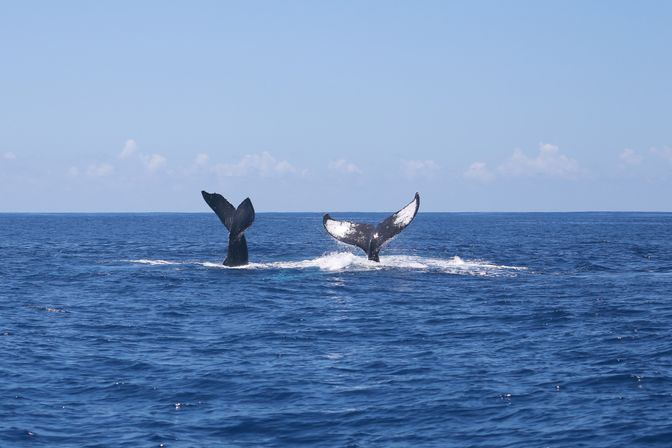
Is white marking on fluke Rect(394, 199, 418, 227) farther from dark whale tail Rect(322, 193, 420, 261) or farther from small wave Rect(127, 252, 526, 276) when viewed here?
small wave Rect(127, 252, 526, 276)

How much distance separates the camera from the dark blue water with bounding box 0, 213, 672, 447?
45.0 feet

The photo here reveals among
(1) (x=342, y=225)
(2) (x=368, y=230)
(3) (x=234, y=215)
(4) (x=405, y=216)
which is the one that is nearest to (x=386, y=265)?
(2) (x=368, y=230)

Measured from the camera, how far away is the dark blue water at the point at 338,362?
13727 millimetres

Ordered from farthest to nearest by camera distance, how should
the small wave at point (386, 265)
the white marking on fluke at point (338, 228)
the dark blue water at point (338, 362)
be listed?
1. the small wave at point (386, 265)
2. the white marking on fluke at point (338, 228)
3. the dark blue water at point (338, 362)

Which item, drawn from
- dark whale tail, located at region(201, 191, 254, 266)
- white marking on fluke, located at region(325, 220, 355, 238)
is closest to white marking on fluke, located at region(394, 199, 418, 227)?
white marking on fluke, located at region(325, 220, 355, 238)

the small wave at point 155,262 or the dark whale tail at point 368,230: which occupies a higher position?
the dark whale tail at point 368,230

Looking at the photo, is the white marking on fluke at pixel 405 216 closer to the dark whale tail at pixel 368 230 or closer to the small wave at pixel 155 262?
the dark whale tail at pixel 368 230

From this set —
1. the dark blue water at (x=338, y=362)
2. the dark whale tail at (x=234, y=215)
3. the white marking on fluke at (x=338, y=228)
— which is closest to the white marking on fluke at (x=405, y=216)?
the white marking on fluke at (x=338, y=228)

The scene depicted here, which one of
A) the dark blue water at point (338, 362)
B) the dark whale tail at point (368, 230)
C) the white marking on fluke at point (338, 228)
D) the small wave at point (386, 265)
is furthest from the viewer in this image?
the small wave at point (386, 265)

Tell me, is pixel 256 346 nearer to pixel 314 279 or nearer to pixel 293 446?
pixel 293 446

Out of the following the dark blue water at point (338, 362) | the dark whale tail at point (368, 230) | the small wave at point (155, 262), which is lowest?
the dark blue water at point (338, 362)

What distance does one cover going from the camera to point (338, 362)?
18.2 meters

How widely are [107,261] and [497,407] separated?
3222 centimetres

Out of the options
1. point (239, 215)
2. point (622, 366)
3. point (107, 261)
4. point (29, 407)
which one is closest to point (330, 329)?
point (622, 366)
